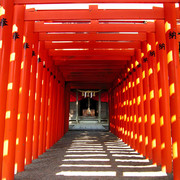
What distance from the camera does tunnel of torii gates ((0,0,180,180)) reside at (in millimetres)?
3104

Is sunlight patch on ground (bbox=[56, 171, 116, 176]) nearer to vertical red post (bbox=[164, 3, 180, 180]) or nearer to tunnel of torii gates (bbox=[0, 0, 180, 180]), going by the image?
tunnel of torii gates (bbox=[0, 0, 180, 180])

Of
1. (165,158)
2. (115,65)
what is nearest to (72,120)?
(115,65)

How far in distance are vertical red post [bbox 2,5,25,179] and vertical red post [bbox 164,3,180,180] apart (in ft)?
9.27

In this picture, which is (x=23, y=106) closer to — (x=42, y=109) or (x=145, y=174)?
(x=42, y=109)

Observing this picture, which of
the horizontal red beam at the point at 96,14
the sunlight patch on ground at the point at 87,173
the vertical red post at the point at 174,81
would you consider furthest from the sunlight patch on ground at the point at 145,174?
the horizontal red beam at the point at 96,14

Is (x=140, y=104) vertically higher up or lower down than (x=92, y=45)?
lower down

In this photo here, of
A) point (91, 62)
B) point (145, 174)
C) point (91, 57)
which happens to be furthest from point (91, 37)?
point (145, 174)

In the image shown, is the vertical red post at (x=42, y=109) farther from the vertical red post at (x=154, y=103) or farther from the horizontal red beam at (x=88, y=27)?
the vertical red post at (x=154, y=103)

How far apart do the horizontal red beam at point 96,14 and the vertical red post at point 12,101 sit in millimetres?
432

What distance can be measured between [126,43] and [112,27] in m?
1.17

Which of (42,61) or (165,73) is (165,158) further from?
(42,61)

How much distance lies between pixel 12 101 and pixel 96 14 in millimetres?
2483

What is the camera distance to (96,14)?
384cm

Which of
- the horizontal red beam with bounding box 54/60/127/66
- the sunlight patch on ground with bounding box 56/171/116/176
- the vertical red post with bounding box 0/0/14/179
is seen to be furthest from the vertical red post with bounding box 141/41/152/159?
the vertical red post with bounding box 0/0/14/179
